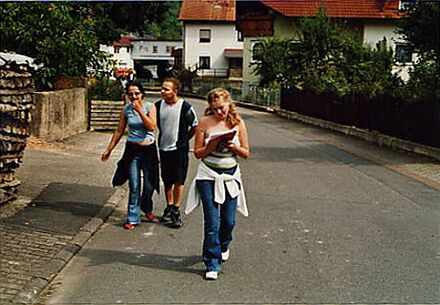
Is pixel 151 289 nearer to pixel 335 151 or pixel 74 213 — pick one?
pixel 74 213

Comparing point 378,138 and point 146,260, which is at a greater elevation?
point 146,260

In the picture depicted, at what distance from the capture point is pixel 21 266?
20.9 feet

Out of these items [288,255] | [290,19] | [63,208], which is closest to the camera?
[288,255]

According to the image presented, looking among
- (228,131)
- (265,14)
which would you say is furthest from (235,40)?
(228,131)

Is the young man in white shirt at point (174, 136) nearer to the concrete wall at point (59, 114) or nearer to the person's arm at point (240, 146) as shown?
the person's arm at point (240, 146)

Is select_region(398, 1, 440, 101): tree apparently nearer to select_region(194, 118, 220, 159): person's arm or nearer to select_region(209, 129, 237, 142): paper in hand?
select_region(194, 118, 220, 159): person's arm

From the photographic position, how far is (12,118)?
335 inches

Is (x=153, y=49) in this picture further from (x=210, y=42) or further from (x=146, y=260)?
(x=146, y=260)

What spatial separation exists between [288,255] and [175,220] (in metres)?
1.79

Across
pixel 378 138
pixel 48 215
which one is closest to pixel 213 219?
pixel 48 215

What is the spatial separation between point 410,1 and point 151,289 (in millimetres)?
12227

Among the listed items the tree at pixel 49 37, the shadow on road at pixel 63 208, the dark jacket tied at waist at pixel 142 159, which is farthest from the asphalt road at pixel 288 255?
the tree at pixel 49 37

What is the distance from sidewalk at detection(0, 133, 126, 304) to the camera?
6152 millimetres

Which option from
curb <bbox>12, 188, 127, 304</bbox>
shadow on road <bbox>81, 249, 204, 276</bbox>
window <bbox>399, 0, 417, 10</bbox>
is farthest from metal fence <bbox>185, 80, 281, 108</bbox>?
shadow on road <bbox>81, 249, 204, 276</bbox>
